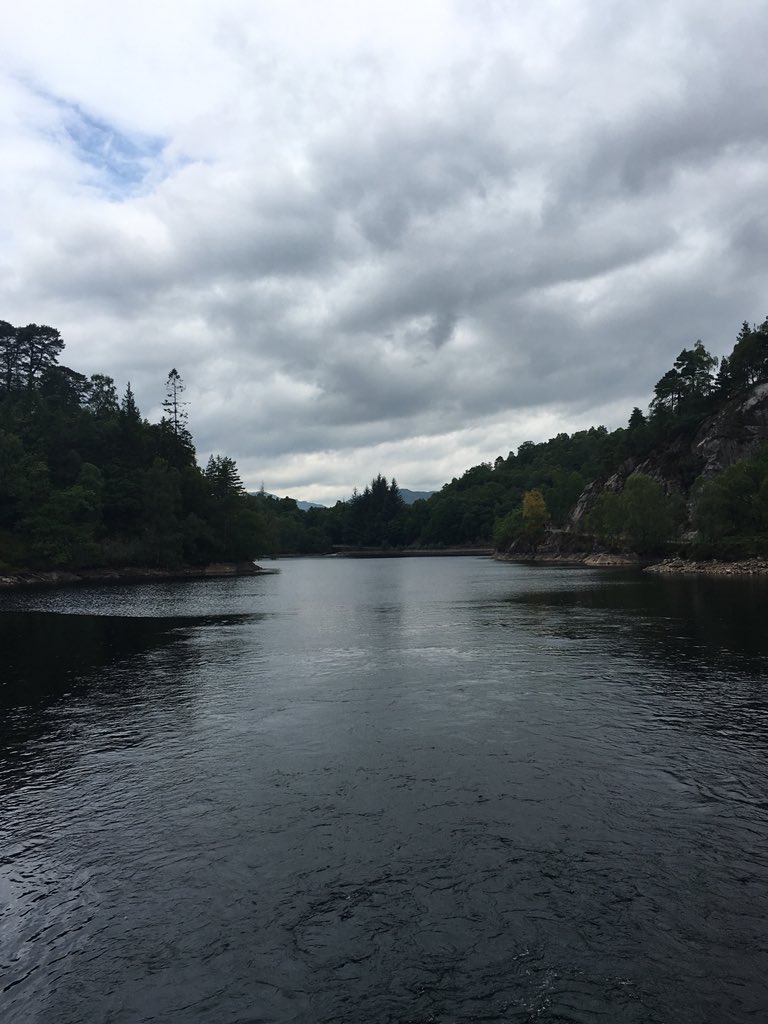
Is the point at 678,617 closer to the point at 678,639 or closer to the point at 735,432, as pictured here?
the point at 678,639

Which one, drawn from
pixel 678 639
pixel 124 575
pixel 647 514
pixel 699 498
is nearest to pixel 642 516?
pixel 647 514

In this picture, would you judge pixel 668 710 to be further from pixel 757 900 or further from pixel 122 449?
pixel 122 449

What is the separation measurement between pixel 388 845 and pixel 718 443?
185 m

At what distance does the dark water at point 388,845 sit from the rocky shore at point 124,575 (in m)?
103

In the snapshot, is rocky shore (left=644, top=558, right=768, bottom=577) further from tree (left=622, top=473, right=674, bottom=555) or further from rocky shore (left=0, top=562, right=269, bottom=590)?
rocky shore (left=0, top=562, right=269, bottom=590)

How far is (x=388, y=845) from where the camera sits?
1684cm

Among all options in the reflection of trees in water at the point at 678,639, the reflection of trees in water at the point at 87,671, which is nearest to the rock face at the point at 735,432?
the reflection of trees in water at the point at 678,639

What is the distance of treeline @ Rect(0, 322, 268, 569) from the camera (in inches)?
5487

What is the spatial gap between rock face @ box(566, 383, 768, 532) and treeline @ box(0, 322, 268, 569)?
419 ft

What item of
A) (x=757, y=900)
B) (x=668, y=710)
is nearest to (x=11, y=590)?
(x=668, y=710)

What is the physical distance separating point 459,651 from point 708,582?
233 ft

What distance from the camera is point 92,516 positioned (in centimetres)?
15038

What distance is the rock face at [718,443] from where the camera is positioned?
6624 inches

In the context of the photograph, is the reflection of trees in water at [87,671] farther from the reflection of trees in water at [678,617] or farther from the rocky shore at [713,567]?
the rocky shore at [713,567]
